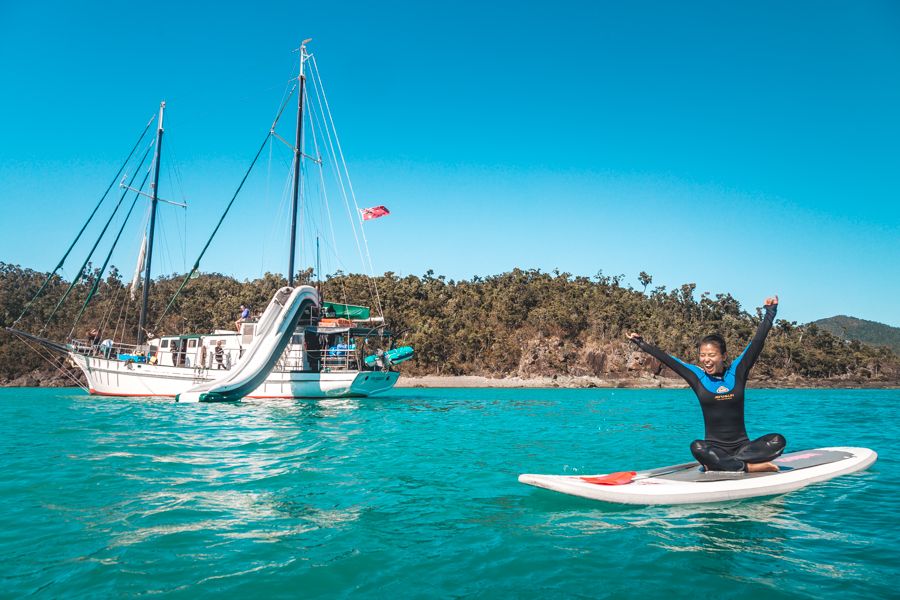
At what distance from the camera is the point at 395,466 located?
10.9m

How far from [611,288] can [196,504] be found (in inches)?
3991

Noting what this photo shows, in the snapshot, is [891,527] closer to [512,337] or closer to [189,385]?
[189,385]

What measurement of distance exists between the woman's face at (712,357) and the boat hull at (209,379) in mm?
25926

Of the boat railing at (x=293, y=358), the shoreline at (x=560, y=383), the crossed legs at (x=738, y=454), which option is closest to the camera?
the crossed legs at (x=738, y=454)

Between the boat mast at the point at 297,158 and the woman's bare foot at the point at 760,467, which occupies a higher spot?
the boat mast at the point at 297,158

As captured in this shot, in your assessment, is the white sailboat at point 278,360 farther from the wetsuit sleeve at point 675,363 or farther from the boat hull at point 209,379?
the wetsuit sleeve at point 675,363

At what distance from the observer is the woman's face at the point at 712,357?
23.9ft

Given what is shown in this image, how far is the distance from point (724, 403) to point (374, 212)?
2649 centimetres

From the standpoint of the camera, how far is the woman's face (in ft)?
23.9

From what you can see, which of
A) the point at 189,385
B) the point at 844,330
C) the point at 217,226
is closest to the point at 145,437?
the point at 189,385

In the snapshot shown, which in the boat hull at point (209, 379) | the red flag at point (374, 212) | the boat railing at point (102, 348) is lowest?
the boat hull at point (209, 379)

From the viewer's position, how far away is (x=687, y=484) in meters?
7.59

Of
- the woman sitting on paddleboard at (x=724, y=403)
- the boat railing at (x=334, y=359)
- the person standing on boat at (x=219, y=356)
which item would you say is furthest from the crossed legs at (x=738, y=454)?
the person standing on boat at (x=219, y=356)

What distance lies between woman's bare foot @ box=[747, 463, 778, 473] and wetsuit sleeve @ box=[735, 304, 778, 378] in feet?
5.19
